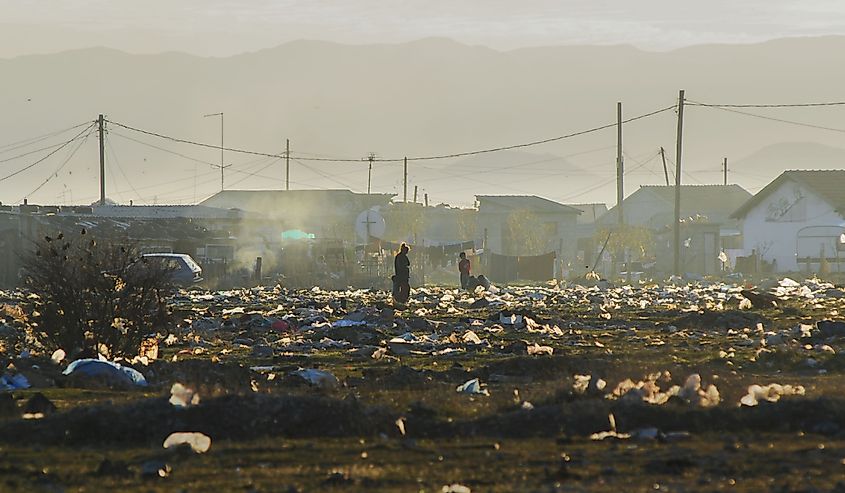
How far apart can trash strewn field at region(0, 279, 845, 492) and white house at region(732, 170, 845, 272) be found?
55.3m

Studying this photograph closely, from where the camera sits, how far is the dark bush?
56.6 feet

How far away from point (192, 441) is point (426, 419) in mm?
2014

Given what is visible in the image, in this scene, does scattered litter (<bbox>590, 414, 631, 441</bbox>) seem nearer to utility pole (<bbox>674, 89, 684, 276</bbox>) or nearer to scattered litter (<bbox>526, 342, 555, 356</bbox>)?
scattered litter (<bbox>526, 342, 555, 356</bbox>)

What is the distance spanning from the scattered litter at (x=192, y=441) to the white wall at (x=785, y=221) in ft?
217

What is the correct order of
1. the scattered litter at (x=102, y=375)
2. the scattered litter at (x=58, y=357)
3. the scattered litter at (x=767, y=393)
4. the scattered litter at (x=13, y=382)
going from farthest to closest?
1. the scattered litter at (x=58, y=357)
2. the scattered litter at (x=102, y=375)
3. the scattered litter at (x=13, y=382)
4. the scattered litter at (x=767, y=393)

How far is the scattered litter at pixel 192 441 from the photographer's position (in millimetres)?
9078

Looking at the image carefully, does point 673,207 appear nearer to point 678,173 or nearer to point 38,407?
point 678,173

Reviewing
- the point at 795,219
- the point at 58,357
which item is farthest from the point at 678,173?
the point at 58,357

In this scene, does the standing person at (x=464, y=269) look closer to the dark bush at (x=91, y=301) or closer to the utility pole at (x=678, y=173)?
the utility pole at (x=678, y=173)

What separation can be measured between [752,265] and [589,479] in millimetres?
62492

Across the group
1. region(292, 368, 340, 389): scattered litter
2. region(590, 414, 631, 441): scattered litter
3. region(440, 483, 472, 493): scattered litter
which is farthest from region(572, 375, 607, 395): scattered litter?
region(440, 483, 472, 493): scattered litter

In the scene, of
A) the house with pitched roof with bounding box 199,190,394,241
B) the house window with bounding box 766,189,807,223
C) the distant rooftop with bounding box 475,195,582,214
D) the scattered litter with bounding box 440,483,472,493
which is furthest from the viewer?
the house with pitched roof with bounding box 199,190,394,241

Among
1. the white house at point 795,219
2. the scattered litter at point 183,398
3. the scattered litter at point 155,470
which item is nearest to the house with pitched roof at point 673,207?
the white house at point 795,219

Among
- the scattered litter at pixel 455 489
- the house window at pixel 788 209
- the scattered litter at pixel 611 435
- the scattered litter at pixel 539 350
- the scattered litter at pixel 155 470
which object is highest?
the house window at pixel 788 209
